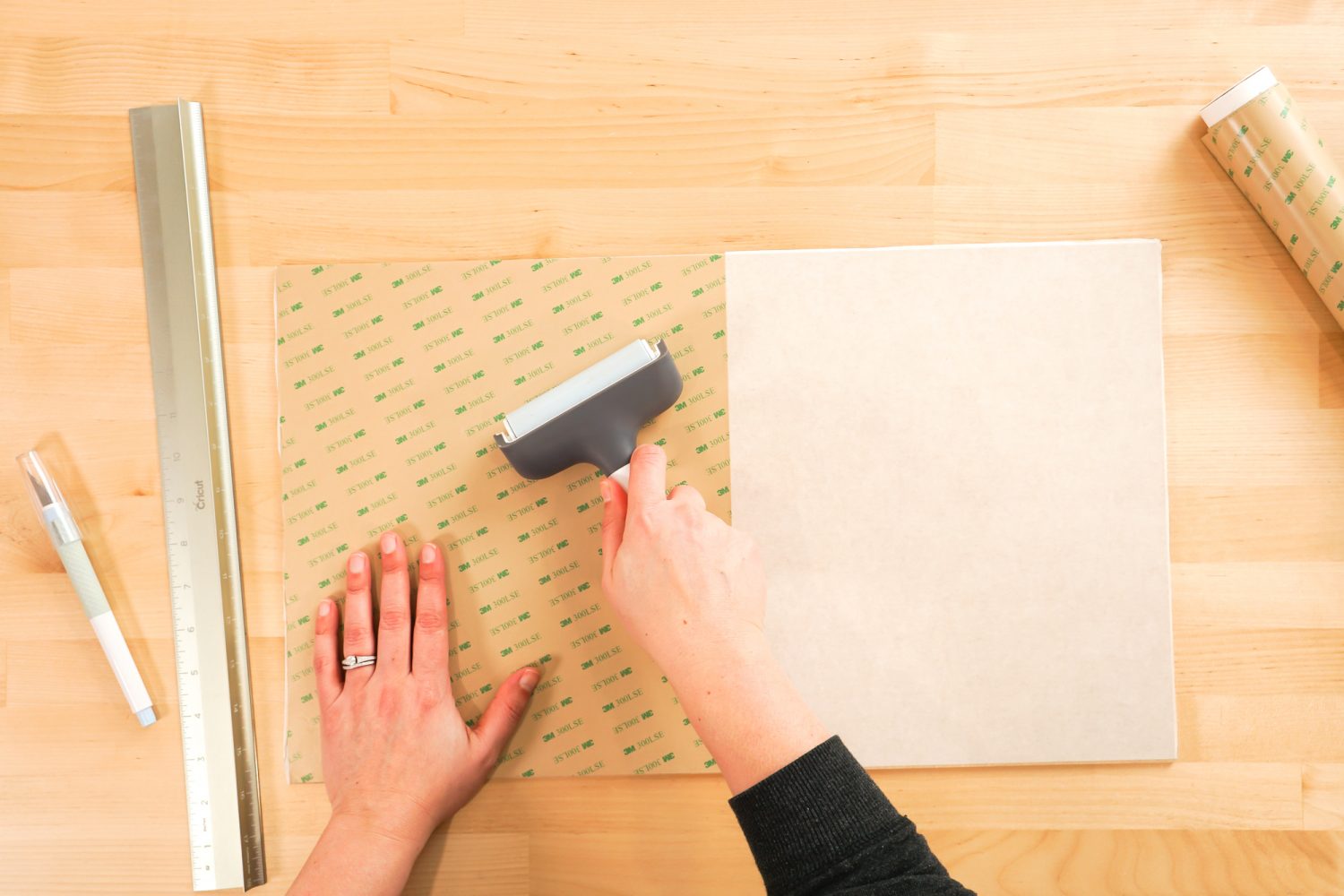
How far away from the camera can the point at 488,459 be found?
73 cm

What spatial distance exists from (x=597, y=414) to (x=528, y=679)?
24 cm

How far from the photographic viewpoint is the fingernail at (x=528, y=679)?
718mm

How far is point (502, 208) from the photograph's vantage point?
29.1 inches

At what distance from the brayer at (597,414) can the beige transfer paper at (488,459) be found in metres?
0.05

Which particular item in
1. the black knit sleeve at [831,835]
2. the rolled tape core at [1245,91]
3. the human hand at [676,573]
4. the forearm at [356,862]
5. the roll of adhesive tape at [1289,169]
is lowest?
the forearm at [356,862]

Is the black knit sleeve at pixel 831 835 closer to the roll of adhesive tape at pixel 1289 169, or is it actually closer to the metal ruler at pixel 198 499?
the metal ruler at pixel 198 499

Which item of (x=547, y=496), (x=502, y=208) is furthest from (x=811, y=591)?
(x=502, y=208)

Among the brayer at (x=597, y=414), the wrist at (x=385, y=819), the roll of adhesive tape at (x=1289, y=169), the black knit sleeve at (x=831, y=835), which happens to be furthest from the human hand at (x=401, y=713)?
the roll of adhesive tape at (x=1289, y=169)

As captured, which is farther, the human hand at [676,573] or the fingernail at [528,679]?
the fingernail at [528,679]

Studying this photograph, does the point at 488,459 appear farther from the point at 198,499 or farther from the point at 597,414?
the point at 198,499

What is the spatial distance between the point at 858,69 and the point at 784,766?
569mm

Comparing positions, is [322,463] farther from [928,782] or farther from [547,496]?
[928,782]

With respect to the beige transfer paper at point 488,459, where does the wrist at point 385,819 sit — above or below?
below

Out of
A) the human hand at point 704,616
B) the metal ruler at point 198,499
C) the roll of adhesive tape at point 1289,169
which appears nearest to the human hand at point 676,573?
the human hand at point 704,616
